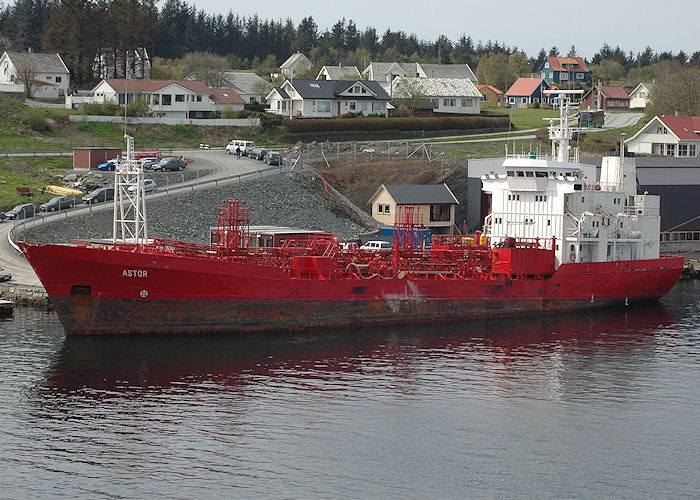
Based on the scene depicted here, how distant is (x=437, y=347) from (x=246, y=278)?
319 inches

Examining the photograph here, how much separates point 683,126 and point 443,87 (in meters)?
29.5

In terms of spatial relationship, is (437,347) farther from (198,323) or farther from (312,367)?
(198,323)

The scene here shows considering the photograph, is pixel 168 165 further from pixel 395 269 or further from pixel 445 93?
pixel 445 93

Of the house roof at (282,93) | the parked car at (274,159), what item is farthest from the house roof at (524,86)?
the parked car at (274,159)

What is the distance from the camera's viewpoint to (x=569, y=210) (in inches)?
1893

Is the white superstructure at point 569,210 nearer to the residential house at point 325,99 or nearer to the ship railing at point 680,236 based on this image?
the ship railing at point 680,236

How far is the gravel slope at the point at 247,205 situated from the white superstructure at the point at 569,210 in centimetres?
1319

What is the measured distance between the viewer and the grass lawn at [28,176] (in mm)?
59584

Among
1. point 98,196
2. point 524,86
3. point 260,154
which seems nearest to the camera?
point 98,196

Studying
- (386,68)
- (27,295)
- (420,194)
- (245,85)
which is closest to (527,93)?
(386,68)

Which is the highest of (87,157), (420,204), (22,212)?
(87,157)

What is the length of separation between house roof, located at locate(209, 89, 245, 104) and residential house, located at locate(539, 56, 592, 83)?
75.4m

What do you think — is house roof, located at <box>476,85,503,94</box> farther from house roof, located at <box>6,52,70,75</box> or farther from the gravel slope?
the gravel slope

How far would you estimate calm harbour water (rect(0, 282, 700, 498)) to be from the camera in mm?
25562
